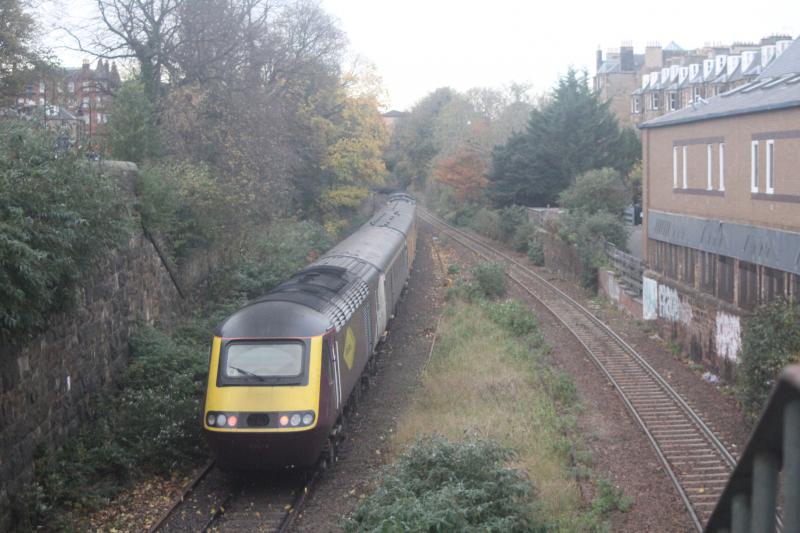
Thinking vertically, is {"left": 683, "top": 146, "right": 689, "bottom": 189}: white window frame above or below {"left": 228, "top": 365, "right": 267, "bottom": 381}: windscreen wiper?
above

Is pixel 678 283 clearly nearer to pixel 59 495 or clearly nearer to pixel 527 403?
pixel 527 403

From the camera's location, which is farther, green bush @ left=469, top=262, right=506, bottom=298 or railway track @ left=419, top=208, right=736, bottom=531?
green bush @ left=469, top=262, right=506, bottom=298

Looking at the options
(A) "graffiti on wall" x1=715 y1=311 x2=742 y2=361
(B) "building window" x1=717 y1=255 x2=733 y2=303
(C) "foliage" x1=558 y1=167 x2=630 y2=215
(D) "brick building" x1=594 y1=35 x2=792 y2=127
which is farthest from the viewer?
(D) "brick building" x1=594 y1=35 x2=792 y2=127

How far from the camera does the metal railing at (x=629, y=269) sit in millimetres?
25328

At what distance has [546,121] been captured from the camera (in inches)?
1737

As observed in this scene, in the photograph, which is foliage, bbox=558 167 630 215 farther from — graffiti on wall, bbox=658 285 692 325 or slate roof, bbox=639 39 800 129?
graffiti on wall, bbox=658 285 692 325

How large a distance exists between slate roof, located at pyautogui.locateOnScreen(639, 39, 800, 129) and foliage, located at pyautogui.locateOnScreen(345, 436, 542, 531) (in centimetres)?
965

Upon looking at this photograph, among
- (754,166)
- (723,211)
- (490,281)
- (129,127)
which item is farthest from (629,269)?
(129,127)

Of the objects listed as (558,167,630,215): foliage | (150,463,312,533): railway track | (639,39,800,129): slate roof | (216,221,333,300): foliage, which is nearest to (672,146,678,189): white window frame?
(639,39,800,129): slate roof

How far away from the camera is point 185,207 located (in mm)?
20531

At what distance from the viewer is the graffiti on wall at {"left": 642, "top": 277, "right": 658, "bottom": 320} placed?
898 inches

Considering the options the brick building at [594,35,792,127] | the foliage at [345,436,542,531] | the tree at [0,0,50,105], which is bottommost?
the foliage at [345,436,542,531]

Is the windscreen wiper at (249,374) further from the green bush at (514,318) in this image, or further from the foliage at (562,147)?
the foliage at (562,147)

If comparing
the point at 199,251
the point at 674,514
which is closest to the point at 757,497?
the point at 674,514
